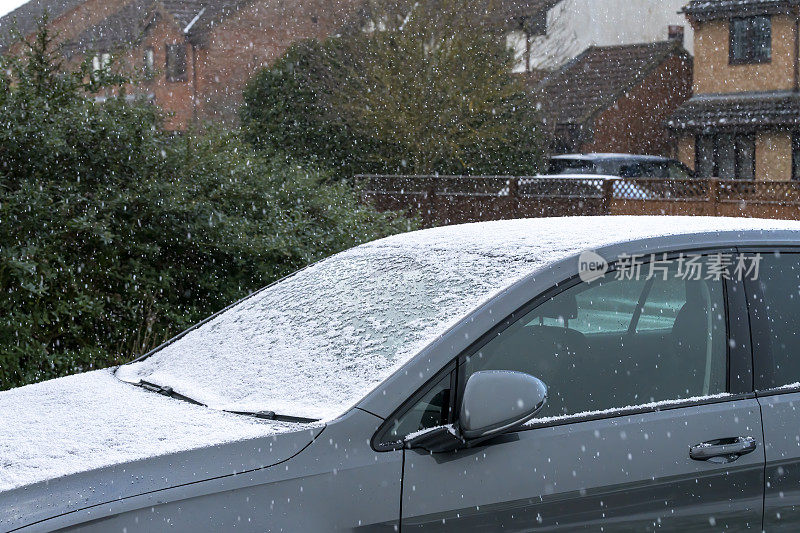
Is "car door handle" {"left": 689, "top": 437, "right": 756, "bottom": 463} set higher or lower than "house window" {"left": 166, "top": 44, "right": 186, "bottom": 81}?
lower

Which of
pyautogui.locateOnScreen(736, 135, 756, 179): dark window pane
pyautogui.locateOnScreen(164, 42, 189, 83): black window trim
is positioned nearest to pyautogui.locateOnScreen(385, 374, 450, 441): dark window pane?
pyautogui.locateOnScreen(736, 135, 756, 179): dark window pane

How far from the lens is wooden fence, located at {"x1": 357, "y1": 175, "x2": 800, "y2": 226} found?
19.0 m

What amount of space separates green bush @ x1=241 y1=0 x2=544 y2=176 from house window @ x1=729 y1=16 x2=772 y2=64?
24.5 feet

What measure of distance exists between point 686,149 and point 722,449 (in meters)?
34.2

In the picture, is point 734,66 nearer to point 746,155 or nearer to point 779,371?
point 746,155

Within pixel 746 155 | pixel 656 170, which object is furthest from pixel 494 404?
pixel 746 155

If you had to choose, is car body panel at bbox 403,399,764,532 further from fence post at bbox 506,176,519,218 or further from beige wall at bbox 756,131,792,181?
beige wall at bbox 756,131,792,181

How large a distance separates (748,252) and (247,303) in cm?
187

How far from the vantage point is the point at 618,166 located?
94.5 feet

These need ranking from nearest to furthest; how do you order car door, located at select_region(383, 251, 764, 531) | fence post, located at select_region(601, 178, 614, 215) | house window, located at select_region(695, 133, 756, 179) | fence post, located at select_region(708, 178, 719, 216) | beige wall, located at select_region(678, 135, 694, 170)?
car door, located at select_region(383, 251, 764, 531) → fence post, located at select_region(708, 178, 719, 216) → fence post, located at select_region(601, 178, 614, 215) → house window, located at select_region(695, 133, 756, 179) → beige wall, located at select_region(678, 135, 694, 170)

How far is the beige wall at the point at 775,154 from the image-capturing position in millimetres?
33125

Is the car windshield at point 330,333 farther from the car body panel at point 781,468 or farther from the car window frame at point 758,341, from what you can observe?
the car body panel at point 781,468

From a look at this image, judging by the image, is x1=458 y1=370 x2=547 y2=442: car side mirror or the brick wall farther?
the brick wall

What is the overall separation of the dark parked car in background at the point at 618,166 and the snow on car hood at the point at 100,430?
84.0ft
